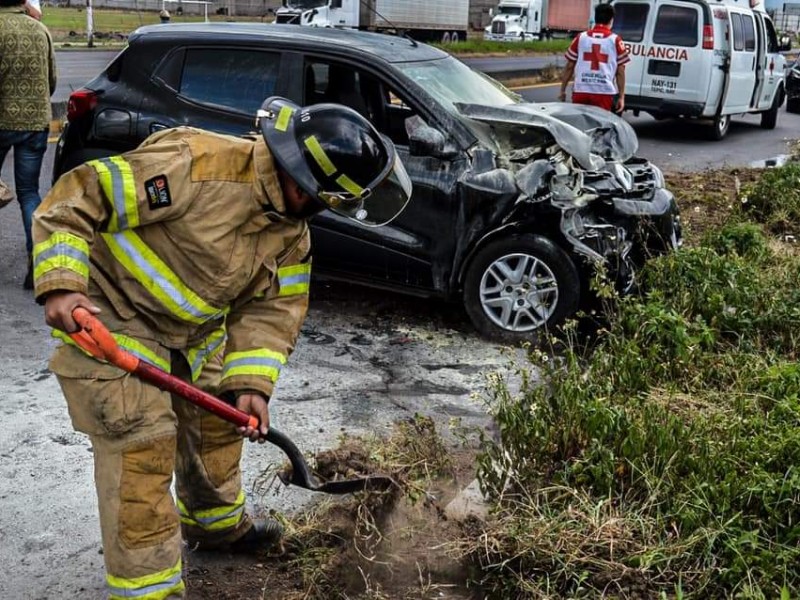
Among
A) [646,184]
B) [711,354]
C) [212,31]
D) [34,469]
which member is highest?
[212,31]

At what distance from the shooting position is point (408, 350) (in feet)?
18.2

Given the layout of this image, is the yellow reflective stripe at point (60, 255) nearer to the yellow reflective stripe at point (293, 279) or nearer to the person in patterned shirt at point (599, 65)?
the yellow reflective stripe at point (293, 279)

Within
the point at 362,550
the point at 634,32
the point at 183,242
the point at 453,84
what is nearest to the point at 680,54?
the point at 634,32

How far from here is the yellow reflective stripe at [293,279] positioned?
3106mm

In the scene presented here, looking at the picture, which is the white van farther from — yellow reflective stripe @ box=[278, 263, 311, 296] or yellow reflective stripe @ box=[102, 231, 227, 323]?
yellow reflective stripe @ box=[102, 231, 227, 323]

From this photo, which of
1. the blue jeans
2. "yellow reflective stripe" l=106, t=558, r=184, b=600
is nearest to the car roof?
the blue jeans

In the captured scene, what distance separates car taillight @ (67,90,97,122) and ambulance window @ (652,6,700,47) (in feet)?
31.2

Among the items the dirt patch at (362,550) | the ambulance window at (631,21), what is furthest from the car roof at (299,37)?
the ambulance window at (631,21)

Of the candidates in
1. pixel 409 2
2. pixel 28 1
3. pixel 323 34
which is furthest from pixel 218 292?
pixel 409 2

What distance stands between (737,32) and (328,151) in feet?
41.9

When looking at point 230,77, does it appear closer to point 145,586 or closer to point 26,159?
point 26,159

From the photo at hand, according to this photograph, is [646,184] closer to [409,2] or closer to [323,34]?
[323,34]

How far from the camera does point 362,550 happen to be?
3.39m

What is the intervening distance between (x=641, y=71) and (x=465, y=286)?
9.17 metres
